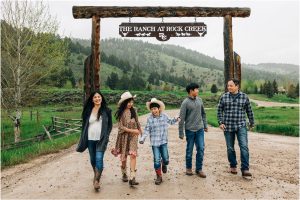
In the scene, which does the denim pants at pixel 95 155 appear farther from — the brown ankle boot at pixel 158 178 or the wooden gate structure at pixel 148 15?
the wooden gate structure at pixel 148 15

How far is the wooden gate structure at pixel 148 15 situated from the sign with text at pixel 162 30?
0.29 metres

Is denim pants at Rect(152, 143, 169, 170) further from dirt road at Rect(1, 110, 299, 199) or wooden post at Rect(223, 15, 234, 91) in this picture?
wooden post at Rect(223, 15, 234, 91)

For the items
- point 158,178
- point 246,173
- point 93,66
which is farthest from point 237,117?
point 93,66

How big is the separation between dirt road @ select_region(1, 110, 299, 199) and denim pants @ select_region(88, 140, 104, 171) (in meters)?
0.47

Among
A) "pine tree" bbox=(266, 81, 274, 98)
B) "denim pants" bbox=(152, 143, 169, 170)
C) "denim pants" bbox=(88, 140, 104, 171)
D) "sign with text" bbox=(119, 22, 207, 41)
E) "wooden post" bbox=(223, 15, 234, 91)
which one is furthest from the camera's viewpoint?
"pine tree" bbox=(266, 81, 274, 98)

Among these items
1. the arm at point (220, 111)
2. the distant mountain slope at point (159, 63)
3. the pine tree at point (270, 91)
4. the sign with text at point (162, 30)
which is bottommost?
the arm at point (220, 111)

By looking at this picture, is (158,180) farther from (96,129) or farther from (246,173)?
(246,173)

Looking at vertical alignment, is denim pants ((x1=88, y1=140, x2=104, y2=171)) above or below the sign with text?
below

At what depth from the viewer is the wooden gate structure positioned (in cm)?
1170

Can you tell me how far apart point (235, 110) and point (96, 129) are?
3022 mm

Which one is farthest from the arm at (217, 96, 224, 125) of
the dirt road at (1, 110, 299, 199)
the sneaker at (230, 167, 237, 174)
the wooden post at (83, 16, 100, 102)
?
the wooden post at (83, 16, 100, 102)

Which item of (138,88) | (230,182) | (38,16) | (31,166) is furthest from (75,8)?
(138,88)

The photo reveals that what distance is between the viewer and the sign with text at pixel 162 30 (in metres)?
12.0

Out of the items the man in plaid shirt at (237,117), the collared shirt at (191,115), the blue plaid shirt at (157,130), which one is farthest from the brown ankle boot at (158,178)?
the man in plaid shirt at (237,117)
